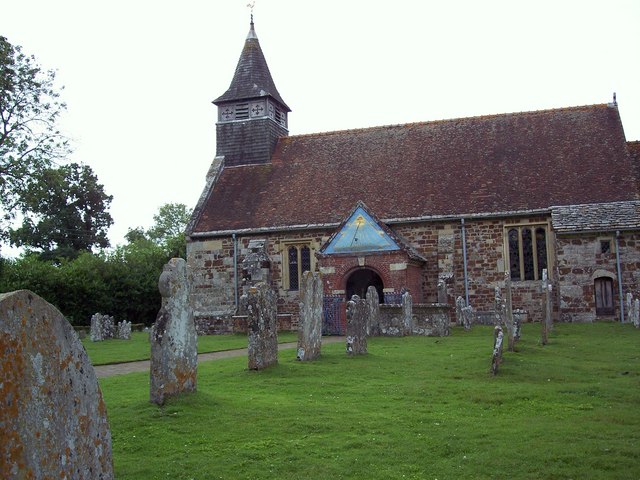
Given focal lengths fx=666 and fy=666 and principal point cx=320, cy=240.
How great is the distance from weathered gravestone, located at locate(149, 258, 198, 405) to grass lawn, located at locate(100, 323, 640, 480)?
255 millimetres

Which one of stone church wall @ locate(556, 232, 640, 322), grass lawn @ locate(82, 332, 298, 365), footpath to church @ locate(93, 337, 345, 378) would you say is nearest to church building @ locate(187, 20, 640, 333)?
stone church wall @ locate(556, 232, 640, 322)

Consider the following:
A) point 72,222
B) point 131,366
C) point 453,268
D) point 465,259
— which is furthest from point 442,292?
point 72,222

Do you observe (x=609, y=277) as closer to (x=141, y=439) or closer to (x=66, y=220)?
(x=141, y=439)

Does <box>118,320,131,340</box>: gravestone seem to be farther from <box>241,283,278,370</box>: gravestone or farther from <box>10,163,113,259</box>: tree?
<box>10,163,113,259</box>: tree

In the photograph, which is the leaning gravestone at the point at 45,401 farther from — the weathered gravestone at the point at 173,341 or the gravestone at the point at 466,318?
the gravestone at the point at 466,318

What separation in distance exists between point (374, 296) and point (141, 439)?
14.2m

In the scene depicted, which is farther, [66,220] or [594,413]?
[66,220]

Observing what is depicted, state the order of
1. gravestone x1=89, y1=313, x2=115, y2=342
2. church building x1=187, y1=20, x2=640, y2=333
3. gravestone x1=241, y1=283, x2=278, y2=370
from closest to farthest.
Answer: gravestone x1=241, y1=283, x2=278, y2=370, church building x1=187, y1=20, x2=640, y2=333, gravestone x1=89, y1=313, x2=115, y2=342

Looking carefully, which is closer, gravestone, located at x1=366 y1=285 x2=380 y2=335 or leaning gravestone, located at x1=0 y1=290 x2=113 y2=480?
leaning gravestone, located at x1=0 y1=290 x2=113 y2=480

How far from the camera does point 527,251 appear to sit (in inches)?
1037

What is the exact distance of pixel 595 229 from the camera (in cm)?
2388

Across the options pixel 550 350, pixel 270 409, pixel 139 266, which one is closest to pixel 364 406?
pixel 270 409

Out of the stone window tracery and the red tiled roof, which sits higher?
the red tiled roof

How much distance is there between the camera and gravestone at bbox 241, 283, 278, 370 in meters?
12.4
